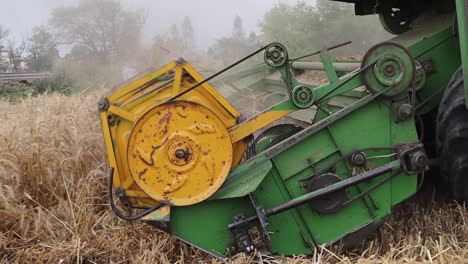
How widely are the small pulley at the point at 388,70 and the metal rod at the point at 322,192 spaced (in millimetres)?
401

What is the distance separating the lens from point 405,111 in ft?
8.87

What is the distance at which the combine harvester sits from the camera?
2607 mm

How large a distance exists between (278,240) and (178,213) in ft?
1.77

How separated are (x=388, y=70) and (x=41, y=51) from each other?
15.6m

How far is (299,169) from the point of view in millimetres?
2758

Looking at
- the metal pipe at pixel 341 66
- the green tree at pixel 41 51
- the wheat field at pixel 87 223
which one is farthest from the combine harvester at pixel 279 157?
the green tree at pixel 41 51

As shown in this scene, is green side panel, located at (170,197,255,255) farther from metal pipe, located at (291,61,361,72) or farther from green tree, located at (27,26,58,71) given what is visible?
green tree, located at (27,26,58,71)

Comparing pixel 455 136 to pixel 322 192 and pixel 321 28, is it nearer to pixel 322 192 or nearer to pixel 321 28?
pixel 322 192

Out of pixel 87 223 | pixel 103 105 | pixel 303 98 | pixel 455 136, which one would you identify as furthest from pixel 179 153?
pixel 455 136

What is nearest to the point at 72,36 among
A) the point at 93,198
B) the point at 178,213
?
the point at 93,198

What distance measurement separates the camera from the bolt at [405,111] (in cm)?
270

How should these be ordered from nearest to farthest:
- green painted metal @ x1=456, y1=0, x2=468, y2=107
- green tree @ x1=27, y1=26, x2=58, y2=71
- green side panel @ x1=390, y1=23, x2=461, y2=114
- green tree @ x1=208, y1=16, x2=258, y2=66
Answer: green painted metal @ x1=456, y1=0, x2=468, y2=107
green side panel @ x1=390, y1=23, x2=461, y2=114
green tree @ x1=208, y1=16, x2=258, y2=66
green tree @ x1=27, y1=26, x2=58, y2=71

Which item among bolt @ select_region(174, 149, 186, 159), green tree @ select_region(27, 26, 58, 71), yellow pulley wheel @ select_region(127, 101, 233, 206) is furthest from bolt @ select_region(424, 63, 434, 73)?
green tree @ select_region(27, 26, 58, 71)

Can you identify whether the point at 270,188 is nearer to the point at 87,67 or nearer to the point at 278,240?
the point at 278,240
